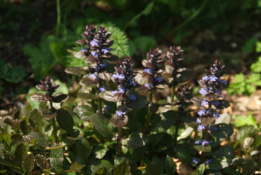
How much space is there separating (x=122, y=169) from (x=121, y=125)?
37 centimetres

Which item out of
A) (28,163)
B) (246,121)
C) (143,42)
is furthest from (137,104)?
(143,42)

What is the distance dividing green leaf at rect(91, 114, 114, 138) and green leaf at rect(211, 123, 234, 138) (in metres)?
0.87

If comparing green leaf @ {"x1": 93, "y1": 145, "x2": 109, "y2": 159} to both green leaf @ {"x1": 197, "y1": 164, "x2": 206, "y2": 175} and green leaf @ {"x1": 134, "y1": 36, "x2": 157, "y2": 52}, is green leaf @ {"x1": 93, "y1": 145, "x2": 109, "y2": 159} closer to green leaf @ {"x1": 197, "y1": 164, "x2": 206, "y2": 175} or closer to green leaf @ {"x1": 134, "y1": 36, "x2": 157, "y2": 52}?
green leaf @ {"x1": 197, "y1": 164, "x2": 206, "y2": 175}

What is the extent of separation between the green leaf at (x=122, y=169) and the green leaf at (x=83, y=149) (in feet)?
1.03

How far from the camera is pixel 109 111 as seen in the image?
2926 millimetres

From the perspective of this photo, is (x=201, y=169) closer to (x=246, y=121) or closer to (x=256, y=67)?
(x=246, y=121)

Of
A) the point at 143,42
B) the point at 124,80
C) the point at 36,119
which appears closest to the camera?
the point at 124,80

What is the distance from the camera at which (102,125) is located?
272 centimetres

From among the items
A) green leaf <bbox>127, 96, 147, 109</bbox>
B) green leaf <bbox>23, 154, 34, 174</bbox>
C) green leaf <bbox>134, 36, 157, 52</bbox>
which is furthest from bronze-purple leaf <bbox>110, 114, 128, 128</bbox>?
green leaf <bbox>134, 36, 157, 52</bbox>

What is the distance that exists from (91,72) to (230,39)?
3007mm

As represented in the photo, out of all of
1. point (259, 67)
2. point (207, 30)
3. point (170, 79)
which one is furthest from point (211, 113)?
point (207, 30)

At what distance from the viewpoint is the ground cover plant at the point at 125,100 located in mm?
2561

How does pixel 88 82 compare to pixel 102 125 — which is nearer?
pixel 88 82

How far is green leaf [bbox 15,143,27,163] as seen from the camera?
270 cm
